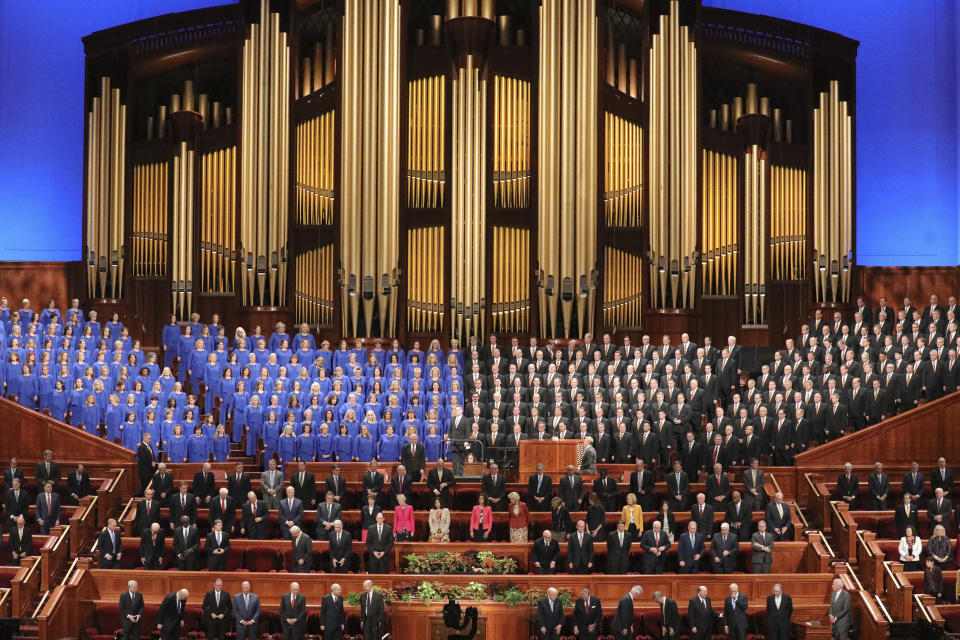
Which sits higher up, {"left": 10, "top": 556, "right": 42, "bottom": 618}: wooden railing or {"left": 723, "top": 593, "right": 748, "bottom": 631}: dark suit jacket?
{"left": 10, "top": 556, "right": 42, "bottom": 618}: wooden railing

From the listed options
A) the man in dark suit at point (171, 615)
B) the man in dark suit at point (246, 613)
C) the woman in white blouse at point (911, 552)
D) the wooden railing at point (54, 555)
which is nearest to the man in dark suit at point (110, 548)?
the wooden railing at point (54, 555)

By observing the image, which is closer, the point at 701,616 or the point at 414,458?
the point at 701,616

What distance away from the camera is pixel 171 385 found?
1499 centimetres

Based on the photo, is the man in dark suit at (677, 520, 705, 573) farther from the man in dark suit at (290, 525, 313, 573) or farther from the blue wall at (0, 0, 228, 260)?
the blue wall at (0, 0, 228, 260)

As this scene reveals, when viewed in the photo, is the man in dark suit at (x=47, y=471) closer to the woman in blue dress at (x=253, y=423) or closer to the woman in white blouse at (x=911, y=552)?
the woman in blue dress at (x=253, y=423)

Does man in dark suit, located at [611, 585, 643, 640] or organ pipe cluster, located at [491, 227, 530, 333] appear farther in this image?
organ pipe cluster, located at [491, 227, 530, 333]

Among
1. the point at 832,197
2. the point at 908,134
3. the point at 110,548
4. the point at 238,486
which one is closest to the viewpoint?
the point at 110,548

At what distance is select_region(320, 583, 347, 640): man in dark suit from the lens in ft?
38.2

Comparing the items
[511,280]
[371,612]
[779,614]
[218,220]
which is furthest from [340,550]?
[218,220]

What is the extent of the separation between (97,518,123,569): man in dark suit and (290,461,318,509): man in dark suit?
1.59 m

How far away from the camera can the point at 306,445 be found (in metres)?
14.3

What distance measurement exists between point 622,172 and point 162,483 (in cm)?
660

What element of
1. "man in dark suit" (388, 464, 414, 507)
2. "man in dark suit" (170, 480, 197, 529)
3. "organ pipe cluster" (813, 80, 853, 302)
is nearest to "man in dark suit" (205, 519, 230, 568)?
"man in dark suit" (170, 480, 197, 529)

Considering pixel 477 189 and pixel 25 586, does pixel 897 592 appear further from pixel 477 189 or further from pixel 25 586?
pixel 477 189
